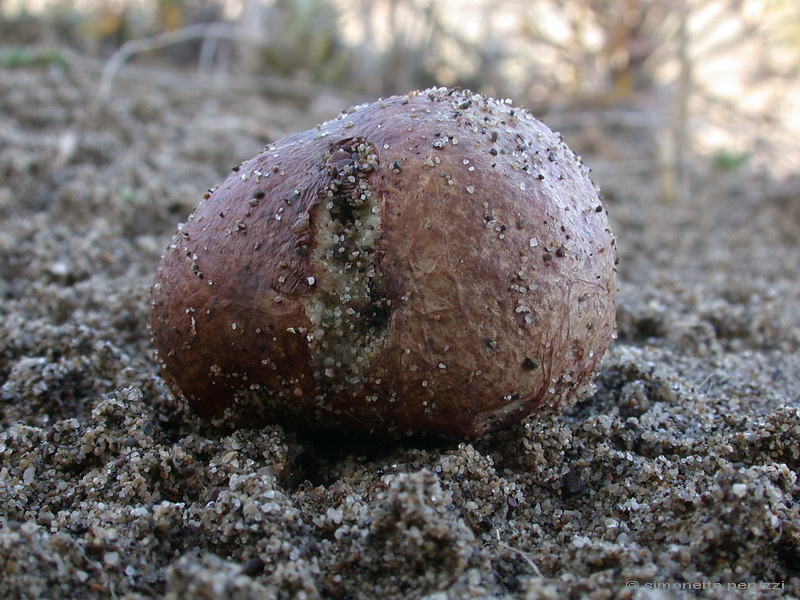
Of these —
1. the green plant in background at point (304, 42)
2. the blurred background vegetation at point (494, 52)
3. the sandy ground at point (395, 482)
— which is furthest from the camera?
the green plant in background at point (304, 42)

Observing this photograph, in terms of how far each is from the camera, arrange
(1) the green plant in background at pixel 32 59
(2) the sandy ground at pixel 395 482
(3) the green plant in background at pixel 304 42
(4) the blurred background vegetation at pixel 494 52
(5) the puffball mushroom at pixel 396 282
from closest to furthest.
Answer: (2) the sandy ground at pixel 395 482 < (5) the puffball mushroom at pixel 396 282 < (1) the green plant in background at pixel 32 59 < (4) the blurred background vegetation at pixel 494 52 < (3) the green plant in background at pixel 304 42

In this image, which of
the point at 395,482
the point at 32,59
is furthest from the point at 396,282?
the point at 32,59

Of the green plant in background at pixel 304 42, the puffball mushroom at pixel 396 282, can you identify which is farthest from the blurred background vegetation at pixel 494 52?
the puffball mushroom at pixel 396 282

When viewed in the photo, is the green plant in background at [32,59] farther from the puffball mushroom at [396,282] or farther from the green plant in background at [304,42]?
the puffball mushroom at [396,282]

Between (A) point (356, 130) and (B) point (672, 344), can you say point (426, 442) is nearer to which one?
(A) point (356, 130)

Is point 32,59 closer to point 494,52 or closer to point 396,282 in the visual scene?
point 494,52
